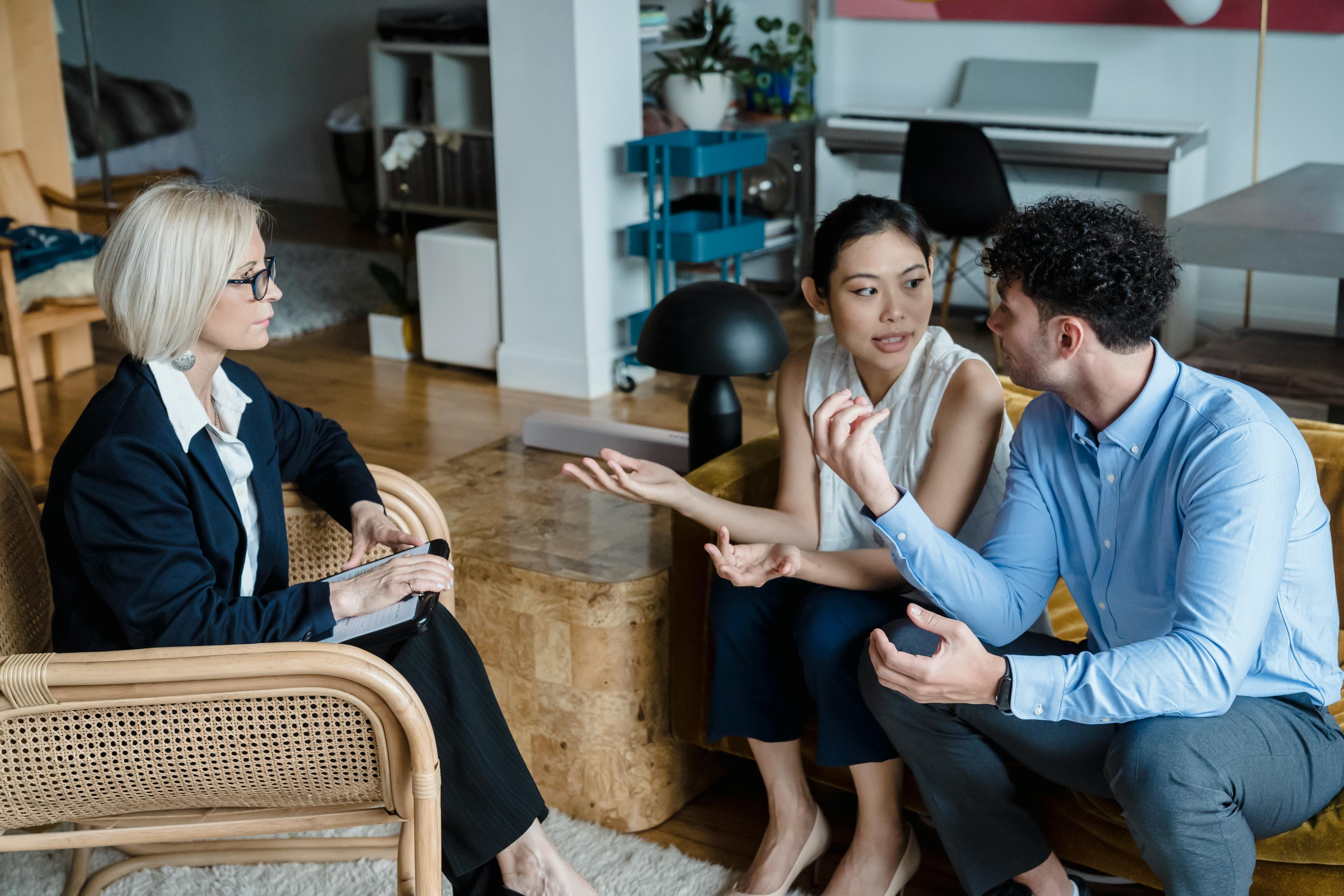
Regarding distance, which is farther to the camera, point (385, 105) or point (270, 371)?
point (385, 105)

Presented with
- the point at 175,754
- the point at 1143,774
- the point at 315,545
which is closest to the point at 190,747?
the point at 175,754

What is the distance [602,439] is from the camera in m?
2.50

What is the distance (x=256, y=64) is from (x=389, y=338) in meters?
3.62

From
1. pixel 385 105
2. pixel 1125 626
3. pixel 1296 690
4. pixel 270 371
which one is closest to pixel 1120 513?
pixel 1125 626

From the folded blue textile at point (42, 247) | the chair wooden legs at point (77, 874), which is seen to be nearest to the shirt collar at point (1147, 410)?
the chair wooden legs at point (77, 874)

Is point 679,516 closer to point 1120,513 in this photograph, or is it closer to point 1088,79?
point 1120,513

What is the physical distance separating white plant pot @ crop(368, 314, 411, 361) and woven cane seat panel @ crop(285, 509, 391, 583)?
292cm

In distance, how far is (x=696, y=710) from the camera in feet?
6.51

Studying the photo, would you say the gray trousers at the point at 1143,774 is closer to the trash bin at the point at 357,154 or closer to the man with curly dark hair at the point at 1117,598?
the man with curly dark hair at the point at 1117,598

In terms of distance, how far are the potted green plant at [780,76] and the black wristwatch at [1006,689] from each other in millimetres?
4253

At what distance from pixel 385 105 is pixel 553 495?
15.7 ft

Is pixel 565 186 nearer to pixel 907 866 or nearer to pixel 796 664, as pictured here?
pixel 796 664

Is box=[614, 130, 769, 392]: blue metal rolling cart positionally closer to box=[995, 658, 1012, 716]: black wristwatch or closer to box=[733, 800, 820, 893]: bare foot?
box=[733, 800, 820, 893]: bare foot

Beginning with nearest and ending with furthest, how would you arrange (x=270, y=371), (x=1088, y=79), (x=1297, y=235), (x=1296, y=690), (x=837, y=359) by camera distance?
(x=1296, y=690) → (x=837, y=359) → (x=1297, y=235) → (x=270, y=371) → (x=1088, y=79)
